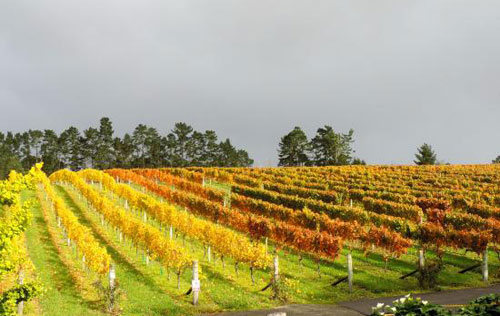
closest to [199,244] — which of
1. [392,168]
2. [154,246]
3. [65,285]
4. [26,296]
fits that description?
[154,246]

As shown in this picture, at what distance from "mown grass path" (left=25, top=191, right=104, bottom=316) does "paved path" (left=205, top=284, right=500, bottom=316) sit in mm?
6193

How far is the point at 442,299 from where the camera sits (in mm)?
18609

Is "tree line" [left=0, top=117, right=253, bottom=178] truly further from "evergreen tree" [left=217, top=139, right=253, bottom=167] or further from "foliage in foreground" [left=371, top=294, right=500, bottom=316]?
"foliage in foreground" [left=371, top=294, right=500, bottom=316]

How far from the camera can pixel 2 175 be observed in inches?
4144

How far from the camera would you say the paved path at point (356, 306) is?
16969 millimetres

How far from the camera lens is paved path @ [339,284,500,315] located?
17.9m

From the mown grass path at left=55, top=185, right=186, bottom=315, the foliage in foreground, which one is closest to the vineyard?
the mown grass path at left=55, top=185, right=186, bottom=315

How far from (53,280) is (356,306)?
14833 mm

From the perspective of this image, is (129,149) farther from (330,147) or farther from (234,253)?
(234,253)

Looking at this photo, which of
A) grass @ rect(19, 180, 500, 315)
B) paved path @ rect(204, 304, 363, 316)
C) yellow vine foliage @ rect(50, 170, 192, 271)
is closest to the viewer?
paved path @ rect(204, 304, 363, 316)

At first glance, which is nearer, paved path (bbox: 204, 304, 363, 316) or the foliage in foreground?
the foliage in foreground

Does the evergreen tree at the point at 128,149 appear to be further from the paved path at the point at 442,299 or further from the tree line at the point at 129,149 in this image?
the paved path at the point at 442,299

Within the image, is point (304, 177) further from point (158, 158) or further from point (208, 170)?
point (158, 158)

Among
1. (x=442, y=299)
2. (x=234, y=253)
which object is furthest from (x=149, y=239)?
(x=442, y=299)
